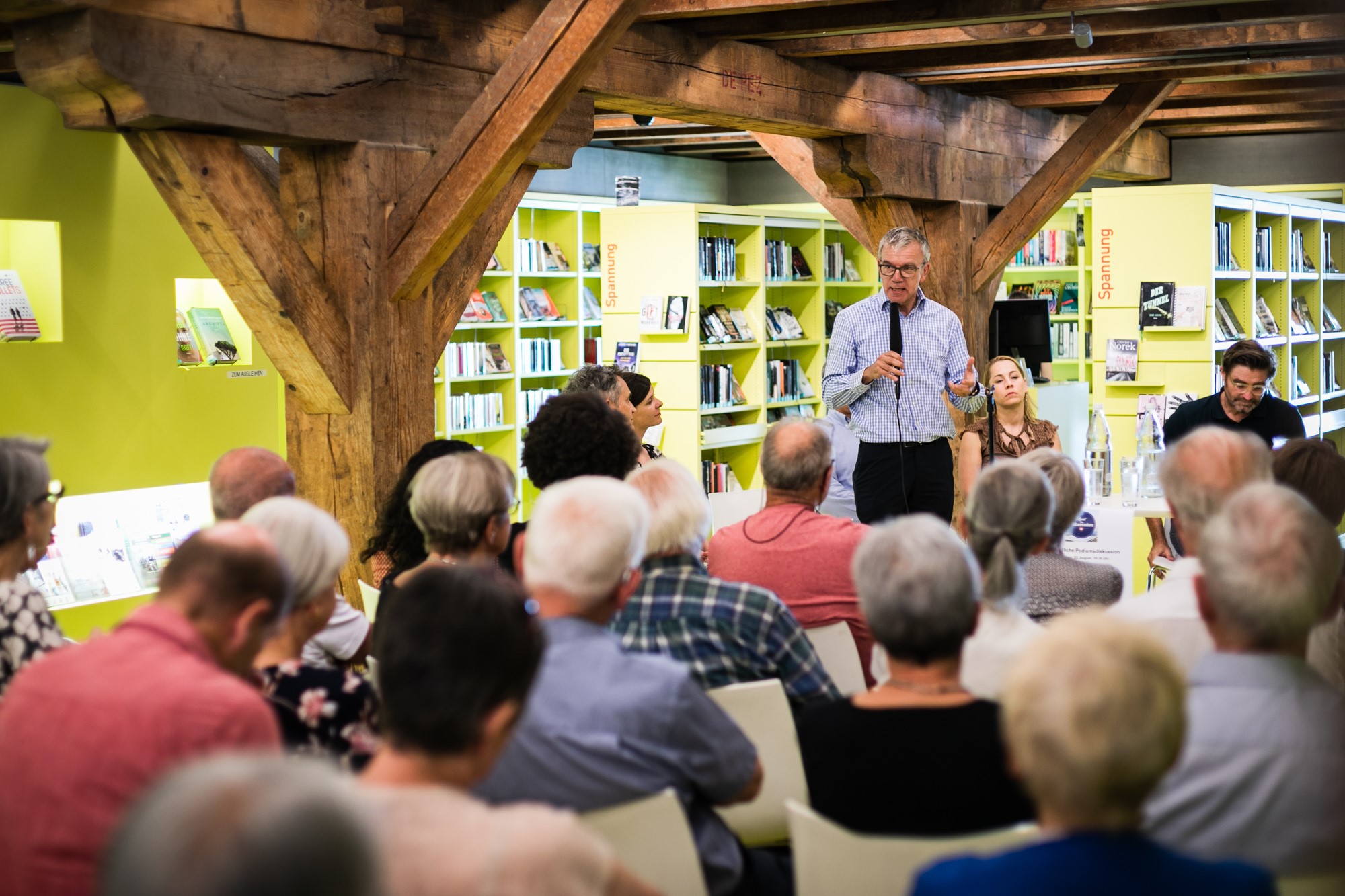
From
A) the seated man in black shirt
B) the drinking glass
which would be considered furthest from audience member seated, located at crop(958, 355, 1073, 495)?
the seated man in black shirt

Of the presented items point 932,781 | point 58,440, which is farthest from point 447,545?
point 58,440

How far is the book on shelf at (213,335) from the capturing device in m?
6.48

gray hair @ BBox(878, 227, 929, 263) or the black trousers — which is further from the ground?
gray hair @ BBox(878, 227, 929, 263)

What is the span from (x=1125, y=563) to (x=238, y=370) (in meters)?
4.11

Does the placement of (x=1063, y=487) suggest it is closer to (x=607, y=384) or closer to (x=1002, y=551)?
(x=1002, y=551)

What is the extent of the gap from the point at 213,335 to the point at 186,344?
163 millimetres

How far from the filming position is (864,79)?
717cm

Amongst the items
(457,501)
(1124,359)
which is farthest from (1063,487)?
(1124,359)

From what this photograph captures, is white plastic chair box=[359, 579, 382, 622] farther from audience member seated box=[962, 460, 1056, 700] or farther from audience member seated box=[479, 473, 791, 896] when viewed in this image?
audience member seated box=[962, 460, 1056, 700]

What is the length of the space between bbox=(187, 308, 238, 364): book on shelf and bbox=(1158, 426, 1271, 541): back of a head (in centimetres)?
461

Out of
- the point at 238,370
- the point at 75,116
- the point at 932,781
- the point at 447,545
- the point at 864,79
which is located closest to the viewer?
the point at 932,781

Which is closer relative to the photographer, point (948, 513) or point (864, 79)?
point (948, 513)

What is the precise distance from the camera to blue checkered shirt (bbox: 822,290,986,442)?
19.2 feet

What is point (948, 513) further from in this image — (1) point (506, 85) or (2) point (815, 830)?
(2) point (815, 830)
